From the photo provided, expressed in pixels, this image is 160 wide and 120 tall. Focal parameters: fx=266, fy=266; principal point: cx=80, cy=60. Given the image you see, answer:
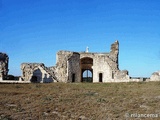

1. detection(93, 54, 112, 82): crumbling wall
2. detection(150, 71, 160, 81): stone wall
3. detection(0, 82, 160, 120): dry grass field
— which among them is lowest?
detection(0, 82, 160, 120): dry grass field

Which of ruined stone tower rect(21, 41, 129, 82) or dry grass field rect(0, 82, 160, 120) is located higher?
ruined stone tower rect(21, 41, 129, 82)

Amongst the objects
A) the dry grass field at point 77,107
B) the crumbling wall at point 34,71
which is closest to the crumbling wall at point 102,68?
the crumbling wall at point 34,71

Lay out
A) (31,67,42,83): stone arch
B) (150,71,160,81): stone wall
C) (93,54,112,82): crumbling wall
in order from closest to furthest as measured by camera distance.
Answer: (150,71,160,81): stone wall, (31,67,42,83): stone arch, (93,54,112,82): crumbling wall

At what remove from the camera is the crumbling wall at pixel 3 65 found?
37.9 m

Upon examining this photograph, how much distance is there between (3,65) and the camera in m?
38.1

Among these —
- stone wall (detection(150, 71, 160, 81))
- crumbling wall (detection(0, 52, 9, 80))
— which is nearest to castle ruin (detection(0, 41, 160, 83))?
crumbling wall (detection(0, 52, 9, 80))

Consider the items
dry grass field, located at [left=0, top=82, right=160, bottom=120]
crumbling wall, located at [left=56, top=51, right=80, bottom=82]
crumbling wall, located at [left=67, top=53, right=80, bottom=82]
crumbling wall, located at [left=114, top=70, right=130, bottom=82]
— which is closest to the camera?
dry grass field, located at [left=0, top=82, right=160, bottom=120]

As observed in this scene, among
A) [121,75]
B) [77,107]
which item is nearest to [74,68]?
[121,75]

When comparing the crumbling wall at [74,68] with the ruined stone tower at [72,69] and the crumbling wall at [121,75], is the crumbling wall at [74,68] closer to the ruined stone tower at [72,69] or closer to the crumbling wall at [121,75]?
the ruined stone tower at [72,69]

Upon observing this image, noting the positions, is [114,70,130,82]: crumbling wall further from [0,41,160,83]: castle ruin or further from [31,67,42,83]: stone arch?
[31,67,42,83]: stone arch

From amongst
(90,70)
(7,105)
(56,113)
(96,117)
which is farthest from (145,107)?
(90,70)

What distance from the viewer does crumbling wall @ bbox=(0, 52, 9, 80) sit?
124ft

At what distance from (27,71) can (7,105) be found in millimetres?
24497

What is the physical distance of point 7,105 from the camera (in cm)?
1557
